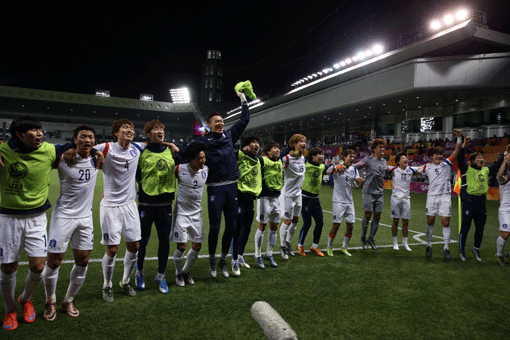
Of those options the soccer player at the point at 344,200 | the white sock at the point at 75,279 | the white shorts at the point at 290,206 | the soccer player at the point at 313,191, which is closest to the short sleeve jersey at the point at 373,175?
the soccer player at the point at 344,200

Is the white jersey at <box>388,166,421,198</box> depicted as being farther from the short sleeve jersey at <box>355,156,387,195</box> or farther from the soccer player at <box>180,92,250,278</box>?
the soccer player at <box>180,92,250,278</box>

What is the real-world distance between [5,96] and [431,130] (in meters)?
56.1

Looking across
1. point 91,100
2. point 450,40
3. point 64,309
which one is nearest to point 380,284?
point 64,309

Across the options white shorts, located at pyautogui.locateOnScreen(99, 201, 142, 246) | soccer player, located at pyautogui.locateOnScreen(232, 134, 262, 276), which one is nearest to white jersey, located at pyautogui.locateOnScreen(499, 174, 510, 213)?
soccer player, located at pyautogui.locateOnScreen(232, 134, 262, 276)

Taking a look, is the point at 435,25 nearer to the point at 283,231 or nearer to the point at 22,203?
the point at 283,231

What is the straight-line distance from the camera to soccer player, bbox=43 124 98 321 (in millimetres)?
3406

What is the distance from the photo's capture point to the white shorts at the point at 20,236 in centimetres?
309

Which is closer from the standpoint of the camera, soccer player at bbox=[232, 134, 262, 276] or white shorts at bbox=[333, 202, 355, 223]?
soccer player at bbox=[232, 134, 262, 276]

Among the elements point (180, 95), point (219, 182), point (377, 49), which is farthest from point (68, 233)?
point (180, 95)

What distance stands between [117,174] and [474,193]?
6386 mm

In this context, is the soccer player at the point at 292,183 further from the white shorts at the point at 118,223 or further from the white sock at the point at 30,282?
the white sock at the point at 30,282

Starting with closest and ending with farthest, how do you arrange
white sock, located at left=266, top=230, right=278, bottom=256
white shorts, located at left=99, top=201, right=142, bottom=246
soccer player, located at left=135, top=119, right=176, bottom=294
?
white shorts, located at left=99, top=201, right=142, bottom=246 → soccer player, located at left=135, top=119, right=176, bottom=294 → white sock, located at left=266, top=230, right=278, bottom=256

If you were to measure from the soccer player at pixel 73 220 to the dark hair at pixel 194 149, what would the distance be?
48.8 inches

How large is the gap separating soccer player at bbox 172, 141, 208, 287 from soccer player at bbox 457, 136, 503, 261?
5097mm
